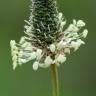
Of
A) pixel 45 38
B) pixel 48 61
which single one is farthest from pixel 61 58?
pixel 45 38

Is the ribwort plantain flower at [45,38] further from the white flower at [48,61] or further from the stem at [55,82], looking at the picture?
the stem at [55,82]

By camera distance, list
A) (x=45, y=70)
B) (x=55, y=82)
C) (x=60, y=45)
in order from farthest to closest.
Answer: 1. (x=45, y=70)
2. (x=60, y=45)
3. (x=55, y=82)

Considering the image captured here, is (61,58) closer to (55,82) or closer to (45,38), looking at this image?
(55,82)

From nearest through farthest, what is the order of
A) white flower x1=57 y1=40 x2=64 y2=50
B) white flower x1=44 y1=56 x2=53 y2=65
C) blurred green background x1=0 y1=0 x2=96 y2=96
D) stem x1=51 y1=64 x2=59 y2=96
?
1. stem x1=51 y1=64 x2=59 y2=96
2. white flower x1=44 y1=56 x2=53 y2=65
3. white flower x1=57 y1=40 x2=64 y2=50
4. blurred green background x1=0 y1=0 x2=96 y2=96

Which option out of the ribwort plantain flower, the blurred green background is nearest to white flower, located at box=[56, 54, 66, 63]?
the ribwort plantain flower

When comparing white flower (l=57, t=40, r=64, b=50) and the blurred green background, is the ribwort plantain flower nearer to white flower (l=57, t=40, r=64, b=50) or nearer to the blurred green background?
white flower (l=57, t=40, r=64, b=50)

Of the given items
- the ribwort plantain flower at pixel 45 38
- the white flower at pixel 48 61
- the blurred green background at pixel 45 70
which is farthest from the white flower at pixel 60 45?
the blurred green background at pixel 45 70
